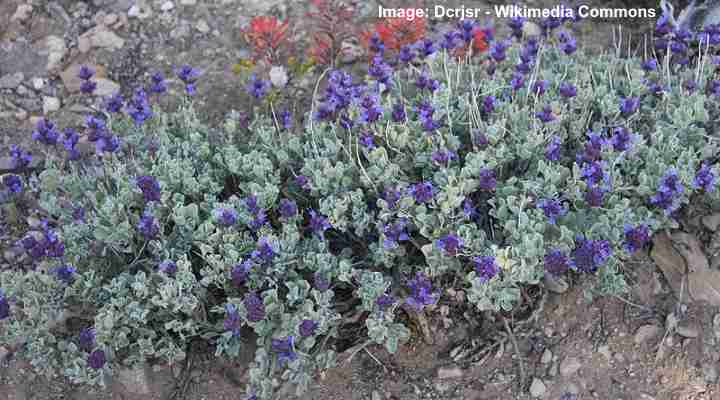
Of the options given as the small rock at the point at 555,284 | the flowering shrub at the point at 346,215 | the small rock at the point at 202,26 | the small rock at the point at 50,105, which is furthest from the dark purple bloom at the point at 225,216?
the small rock at the point at 202,26

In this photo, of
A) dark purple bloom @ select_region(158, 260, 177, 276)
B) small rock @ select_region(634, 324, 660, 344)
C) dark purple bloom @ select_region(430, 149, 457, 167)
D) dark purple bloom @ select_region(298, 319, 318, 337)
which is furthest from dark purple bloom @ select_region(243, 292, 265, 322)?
small rock @ select_region(634, 324, 660, 344)

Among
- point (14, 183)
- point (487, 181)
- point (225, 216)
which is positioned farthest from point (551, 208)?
point (14, 183)

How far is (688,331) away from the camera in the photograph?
9.98ft

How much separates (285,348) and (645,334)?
1.38m

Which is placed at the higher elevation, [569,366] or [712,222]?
[712,222]

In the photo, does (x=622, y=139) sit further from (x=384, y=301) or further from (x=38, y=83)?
(x=38, y=83)

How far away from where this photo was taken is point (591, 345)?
3041 mm

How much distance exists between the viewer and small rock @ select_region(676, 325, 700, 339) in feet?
9.96

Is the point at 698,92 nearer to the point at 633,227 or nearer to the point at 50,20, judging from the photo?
the point at 633,227

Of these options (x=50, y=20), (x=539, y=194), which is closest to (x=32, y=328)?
(x=539, y=194)

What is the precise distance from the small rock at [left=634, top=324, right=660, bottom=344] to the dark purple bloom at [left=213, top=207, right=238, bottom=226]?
1.56 meters

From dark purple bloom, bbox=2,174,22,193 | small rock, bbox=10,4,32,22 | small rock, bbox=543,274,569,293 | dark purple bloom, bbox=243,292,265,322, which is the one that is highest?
small rock, bbox=10,4,32,22

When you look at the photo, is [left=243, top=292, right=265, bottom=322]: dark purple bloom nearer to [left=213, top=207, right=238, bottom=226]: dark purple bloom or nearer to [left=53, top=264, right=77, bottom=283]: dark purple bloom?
[left=213, top=207, right=238, bottom=226]: dark purple bloom

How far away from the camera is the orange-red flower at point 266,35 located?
172 inches
